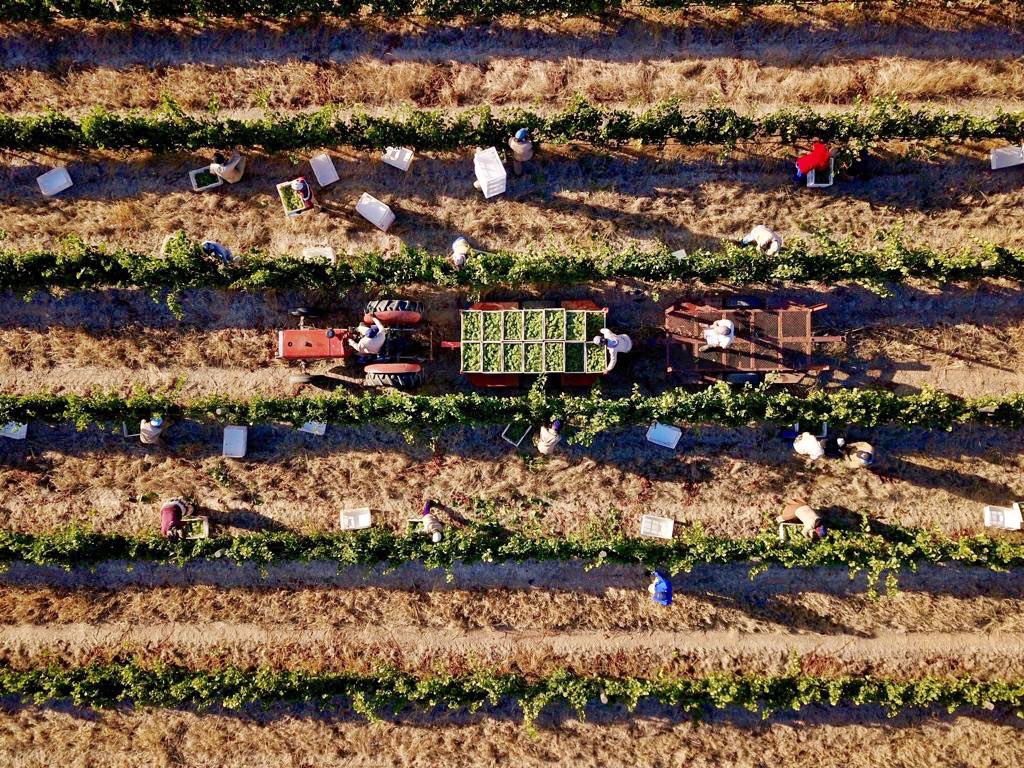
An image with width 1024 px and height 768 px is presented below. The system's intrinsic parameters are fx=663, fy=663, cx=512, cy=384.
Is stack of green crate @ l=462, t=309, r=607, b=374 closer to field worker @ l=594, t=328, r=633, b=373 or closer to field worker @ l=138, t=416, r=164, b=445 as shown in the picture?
field worker @ l=594, t=328, r=633, b=373

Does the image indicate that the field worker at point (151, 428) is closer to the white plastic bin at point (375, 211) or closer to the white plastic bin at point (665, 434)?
the white plastic bin at point (375, 211)

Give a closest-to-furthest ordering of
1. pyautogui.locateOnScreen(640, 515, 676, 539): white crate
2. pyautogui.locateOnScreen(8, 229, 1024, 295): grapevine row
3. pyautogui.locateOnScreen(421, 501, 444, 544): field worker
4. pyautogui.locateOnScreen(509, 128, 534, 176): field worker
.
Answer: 1. pyautogui.locateOnScreen(509, 128, 534, 176): field worker
2. pyautogui.locateOnScreen(8, 229, 1024, 295): grapevine row
3. pyautogui.locateOnScreen(421, 501, 444, 544): field worker
4. pyautogui.locateOnScreen(640, 515, 676, 539): white crate

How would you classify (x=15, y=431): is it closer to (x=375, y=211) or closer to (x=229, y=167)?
(x=229, y=167)

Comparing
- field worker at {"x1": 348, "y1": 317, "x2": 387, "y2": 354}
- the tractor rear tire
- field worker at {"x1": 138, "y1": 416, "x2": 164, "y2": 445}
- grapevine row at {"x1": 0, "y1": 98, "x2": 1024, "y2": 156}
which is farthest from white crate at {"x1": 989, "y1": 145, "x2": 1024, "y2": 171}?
field worker at {"x1": 138, "y1": 416, "x2": 164, "y2": 445}

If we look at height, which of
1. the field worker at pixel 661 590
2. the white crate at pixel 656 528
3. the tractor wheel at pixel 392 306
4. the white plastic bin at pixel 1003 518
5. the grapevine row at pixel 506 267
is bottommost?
the field worker at pixel 661 590

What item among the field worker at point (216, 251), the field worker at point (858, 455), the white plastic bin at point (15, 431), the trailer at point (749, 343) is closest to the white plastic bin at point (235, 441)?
the field worker at point (216, 251)
